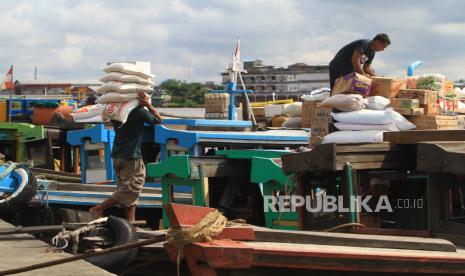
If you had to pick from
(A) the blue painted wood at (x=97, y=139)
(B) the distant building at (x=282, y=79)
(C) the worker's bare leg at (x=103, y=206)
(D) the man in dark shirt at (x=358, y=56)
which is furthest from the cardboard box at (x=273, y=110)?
(B) the distant building at (x=282, y=79)

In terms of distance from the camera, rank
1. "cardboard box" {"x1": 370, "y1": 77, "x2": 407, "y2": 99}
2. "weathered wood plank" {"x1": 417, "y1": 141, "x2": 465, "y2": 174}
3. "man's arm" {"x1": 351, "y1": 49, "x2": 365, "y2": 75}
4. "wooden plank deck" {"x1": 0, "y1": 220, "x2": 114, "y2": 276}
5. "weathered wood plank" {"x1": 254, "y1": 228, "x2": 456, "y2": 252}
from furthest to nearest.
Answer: "man's arm" {"x1": 351, "y1": 49, "x2": 365, "y2": 75}
"cardboard box" {"x1": 370, "y1": 77, "x2": 407, "y2": 99}
"wooden plank deck" {"x1": 0, "y1": 220, "x2": 114, "y2": 276}
"weathered wood plank" {"x1": 417, "y1": 141, "x2": 465, "y2": 174}
"weathered wood plank" {"x1": 254, "y1": 228, "x2": 456, "y2": 252}

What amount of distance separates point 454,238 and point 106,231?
297cm

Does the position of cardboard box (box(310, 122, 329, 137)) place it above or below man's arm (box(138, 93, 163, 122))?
below

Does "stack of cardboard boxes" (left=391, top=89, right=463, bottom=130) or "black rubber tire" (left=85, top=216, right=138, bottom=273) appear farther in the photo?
"stack of cardboard boxes" (left=391, top=89, right=463, bottom=130)

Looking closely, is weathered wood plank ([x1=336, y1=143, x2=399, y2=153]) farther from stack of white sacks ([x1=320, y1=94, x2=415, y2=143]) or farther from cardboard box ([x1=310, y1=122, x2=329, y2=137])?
cardboard box ([x1=310, y1=122, x2=329, y2=137])

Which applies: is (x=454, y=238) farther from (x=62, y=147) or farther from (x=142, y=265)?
(x=62, y=147)

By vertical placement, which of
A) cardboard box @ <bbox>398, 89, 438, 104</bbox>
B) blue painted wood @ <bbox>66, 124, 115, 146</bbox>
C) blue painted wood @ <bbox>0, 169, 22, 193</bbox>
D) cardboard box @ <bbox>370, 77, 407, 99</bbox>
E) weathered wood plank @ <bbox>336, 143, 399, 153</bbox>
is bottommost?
blue painted wood @ <bbox>0, 169, 22, 193</bbox>

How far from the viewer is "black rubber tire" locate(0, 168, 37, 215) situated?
405 inches

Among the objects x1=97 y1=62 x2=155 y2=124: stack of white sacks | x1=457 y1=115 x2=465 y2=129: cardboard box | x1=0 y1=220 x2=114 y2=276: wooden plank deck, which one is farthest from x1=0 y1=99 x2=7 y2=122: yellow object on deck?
x1=457 y1=115 x2=465 y2=129: cardboard box

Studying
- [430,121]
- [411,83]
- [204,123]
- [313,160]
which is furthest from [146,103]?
[430,121]

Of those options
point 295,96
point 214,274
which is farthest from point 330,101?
point 295,96

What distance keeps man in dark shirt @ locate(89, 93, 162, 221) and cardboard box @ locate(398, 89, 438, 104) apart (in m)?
2.64

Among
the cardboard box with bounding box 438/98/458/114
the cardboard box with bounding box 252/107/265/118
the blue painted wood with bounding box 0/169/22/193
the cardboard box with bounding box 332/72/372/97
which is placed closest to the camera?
the cardboard box with bounding box 332/72/372/97

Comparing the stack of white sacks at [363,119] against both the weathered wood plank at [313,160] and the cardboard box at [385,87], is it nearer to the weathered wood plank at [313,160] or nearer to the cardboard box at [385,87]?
the cardboard box at [385,87]
